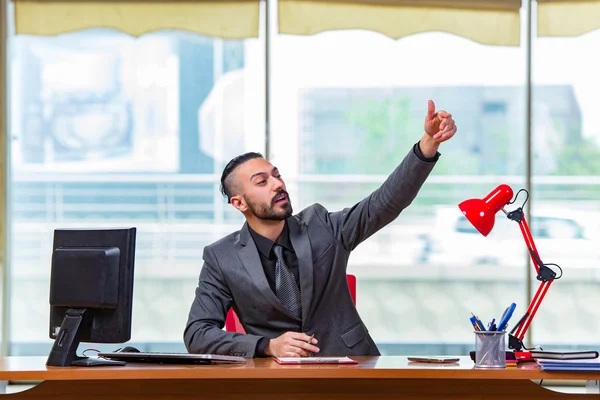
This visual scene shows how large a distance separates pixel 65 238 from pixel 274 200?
0.69 meters

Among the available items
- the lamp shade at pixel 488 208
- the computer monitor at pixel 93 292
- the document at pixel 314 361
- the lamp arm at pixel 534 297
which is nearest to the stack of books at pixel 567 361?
the lamp arm at pixel 534 297

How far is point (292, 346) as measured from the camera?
236 cm

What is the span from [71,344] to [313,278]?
0.82 m

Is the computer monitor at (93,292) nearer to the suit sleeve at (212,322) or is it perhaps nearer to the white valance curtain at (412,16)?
the suit sleeve at (212,322)

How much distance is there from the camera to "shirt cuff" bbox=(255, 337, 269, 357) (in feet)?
8.04

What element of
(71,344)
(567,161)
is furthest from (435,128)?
(567,161)

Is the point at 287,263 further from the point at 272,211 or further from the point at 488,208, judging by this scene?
the point at 488,208

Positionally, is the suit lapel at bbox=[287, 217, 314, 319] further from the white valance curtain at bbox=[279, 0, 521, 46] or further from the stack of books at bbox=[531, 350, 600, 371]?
the white valance curtain at bbox=[279, 0, 521, 46]

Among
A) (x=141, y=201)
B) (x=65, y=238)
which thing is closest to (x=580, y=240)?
(x=141, y=201)

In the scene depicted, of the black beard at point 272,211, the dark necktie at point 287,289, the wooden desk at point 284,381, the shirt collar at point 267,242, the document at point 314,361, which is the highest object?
the black beard at point 272,211

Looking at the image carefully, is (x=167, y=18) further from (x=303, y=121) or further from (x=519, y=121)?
(x=519, y=121)

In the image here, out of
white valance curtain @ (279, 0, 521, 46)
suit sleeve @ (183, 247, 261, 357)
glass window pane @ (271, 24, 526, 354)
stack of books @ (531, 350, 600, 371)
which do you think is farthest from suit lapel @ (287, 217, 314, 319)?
white valance curtain @ (279, 0, 521, 46)

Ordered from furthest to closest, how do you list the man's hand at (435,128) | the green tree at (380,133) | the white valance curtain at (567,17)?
the green tree at (380,133), the white valance curtain at (567,17), the man's hand at (435,128)

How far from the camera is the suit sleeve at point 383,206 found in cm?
260
